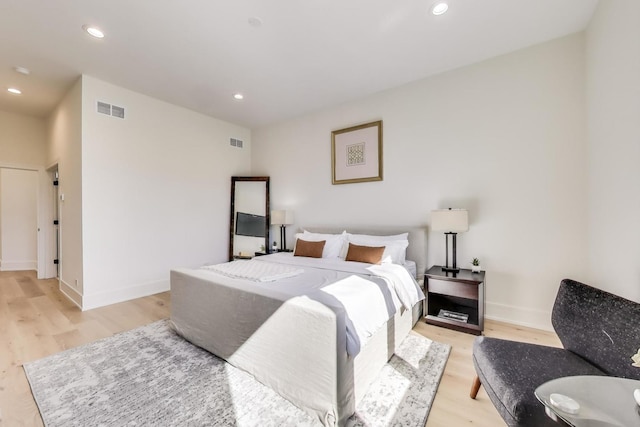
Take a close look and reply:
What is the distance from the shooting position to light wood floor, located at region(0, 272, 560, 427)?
1.61 metres

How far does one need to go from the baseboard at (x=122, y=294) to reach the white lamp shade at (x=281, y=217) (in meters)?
1.95

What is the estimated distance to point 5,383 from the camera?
1.89m

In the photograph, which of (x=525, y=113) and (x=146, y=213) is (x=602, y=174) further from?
(x=146, y=213)

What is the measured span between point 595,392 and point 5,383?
3554 millimetres

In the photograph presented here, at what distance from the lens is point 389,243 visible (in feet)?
10.5

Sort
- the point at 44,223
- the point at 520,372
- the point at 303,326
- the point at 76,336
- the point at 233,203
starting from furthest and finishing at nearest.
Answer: the point at 233,203 → the point at 44,223 → the point at 76,336 → the point at 303,326 → the point at 520,372

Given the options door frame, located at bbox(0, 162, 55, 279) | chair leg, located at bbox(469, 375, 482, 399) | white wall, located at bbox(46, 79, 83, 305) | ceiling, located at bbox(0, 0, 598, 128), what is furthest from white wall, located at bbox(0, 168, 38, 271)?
chair leg, located at bbox(469, 375, 482, 399)

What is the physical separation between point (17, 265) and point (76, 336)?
4.87m

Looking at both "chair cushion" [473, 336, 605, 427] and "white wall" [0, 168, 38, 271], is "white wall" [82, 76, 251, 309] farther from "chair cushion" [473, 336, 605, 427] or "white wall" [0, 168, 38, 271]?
"chair cushion" [473, 336, 605, 427]

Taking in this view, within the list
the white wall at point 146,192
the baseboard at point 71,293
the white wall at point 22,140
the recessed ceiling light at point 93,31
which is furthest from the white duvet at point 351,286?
the white wall at point 22,140

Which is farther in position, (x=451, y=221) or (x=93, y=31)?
(x=451, y=221)

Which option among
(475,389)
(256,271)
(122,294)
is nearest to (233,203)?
(122,294)

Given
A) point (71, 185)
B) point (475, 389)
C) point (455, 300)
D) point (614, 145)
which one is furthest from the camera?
point (71, 185)

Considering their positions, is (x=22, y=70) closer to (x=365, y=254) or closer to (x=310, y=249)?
(x=310, y=249)
